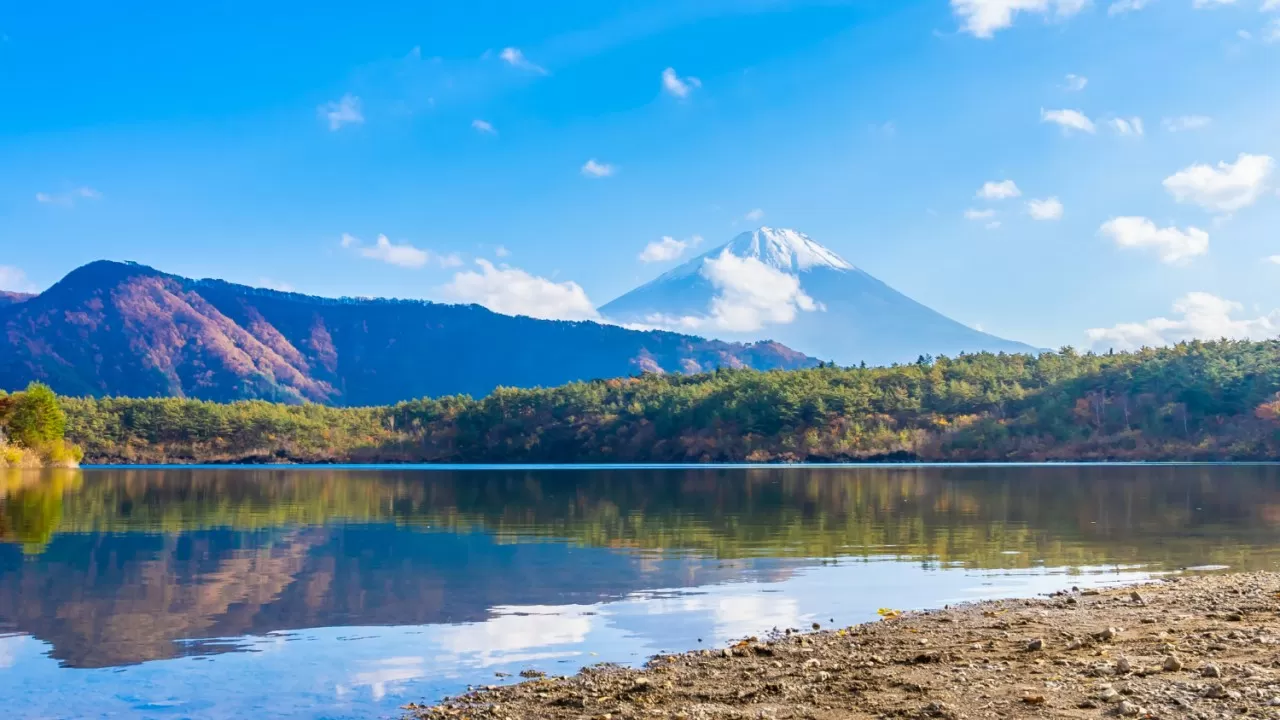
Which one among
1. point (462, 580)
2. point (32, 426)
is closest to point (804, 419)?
point (32, 426)

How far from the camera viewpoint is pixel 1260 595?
14.8 meters

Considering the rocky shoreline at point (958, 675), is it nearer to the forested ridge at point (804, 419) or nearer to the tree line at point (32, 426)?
the forested ridge at point (804, 419)

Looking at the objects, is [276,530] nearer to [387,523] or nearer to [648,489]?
[387,523]

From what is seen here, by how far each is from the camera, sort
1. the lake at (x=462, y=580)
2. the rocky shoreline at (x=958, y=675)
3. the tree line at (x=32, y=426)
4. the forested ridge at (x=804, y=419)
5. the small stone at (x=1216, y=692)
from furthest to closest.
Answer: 1. the forested ridge at (x=804, y=419)
2. the tree line at (x=32, y=426)
3. the lake at (x=462, y=580)
4. the rocky shoreline at (x=958, y=675)
5. the small stone at (x=1216, y=692)

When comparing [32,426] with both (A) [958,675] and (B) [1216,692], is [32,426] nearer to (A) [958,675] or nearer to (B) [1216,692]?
(A) [958,675]

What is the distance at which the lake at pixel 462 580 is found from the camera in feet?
39.5

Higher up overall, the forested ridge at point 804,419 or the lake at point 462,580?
the forested ridge at point 804,419

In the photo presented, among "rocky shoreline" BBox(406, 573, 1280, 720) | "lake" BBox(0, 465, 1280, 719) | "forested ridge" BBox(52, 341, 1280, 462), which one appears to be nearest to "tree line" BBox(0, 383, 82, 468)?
"forested ridge" BBox(52, 341, 1280, 462)

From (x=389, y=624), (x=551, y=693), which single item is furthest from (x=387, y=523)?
(x=551, y=693)

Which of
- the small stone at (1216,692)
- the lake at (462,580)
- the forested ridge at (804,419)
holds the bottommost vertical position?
the lake at (462,580)

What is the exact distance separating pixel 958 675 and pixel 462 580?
11.5 m

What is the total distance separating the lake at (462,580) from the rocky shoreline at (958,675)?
1091mm

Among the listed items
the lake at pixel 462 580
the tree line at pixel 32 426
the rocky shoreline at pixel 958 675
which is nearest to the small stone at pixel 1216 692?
the rocky shoreline at pixel 958 675

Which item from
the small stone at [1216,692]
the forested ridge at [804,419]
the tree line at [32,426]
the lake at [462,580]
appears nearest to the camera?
the small stone at [1216,692]
